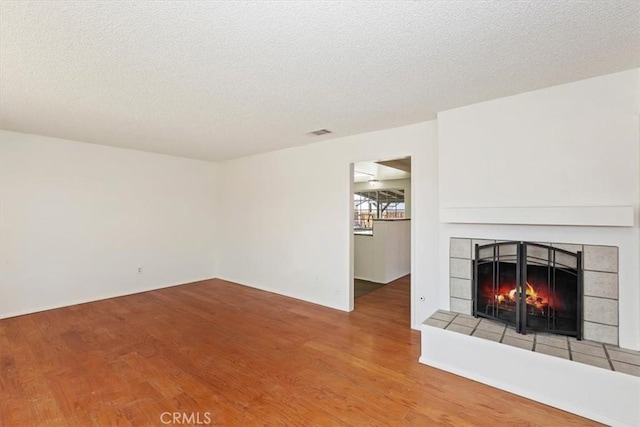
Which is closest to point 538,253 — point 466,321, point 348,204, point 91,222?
point 466,321

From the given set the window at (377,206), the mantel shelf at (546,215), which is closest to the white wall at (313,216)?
the mantel shelf at (546,215)

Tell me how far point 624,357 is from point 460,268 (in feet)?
4.21

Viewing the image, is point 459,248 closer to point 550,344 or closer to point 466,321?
point 466,321

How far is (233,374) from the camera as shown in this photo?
258 cm

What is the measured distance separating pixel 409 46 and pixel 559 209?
1809 millimetres

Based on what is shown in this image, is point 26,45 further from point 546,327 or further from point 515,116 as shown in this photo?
point 546,327

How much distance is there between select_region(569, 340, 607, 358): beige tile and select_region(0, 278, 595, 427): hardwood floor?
0.48m

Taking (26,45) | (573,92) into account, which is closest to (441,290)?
(573,92)

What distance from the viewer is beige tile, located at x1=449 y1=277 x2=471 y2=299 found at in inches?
119

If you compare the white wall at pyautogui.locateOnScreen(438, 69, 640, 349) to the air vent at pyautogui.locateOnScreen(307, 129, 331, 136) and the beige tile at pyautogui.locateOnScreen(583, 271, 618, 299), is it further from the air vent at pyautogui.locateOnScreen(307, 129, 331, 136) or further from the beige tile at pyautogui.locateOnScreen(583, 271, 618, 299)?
the air vent at pyautogui.locateOnScreen(307, 129, 331, 136)

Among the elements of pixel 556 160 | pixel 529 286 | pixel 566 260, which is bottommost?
pixel 529 286

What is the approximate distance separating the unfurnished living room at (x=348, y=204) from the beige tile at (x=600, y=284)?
1 cm

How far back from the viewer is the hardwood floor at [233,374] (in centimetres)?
206

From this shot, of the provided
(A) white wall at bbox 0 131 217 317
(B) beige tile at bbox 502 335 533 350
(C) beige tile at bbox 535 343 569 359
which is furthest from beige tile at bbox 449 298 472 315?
(A) white wall at bbox 0 131 217 317
